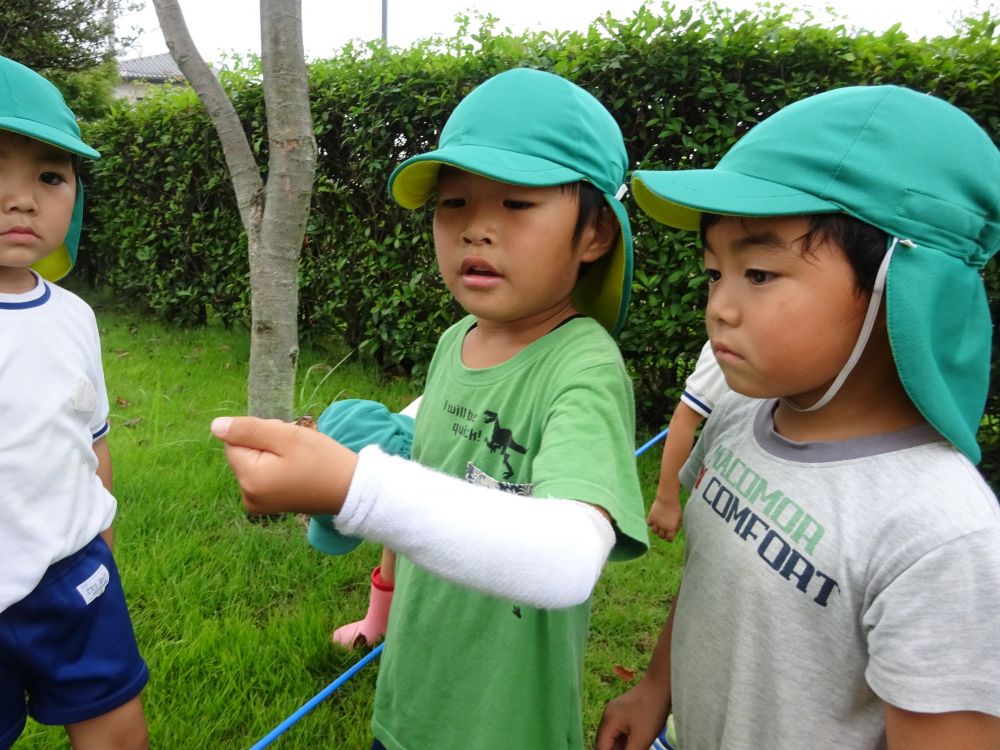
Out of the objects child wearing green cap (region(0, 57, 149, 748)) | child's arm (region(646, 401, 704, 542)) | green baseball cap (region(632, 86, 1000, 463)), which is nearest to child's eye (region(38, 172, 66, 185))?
child wearing green cap (region(0, 57, 149, 748))

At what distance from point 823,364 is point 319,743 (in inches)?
72.6

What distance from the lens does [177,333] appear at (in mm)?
6828

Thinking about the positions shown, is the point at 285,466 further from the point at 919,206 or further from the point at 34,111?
the point at 34,111

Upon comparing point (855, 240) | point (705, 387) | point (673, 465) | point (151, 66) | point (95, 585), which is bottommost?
point (151, 66)

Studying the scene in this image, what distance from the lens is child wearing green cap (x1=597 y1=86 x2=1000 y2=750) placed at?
2.78ft

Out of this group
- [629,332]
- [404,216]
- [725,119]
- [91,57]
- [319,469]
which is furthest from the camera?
[91,57]

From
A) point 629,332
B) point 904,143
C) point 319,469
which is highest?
point 904,143

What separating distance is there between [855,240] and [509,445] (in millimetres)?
642

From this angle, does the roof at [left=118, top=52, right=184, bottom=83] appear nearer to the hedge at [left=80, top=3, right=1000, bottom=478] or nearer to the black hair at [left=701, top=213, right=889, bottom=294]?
the hedge at [left=80, top=3, right=1000, bottom=478]

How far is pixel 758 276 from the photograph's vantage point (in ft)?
3.21

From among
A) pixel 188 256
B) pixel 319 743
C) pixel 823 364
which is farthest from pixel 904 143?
pixel 188 256

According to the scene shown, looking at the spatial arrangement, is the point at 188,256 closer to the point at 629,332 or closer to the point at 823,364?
the point at 629,332

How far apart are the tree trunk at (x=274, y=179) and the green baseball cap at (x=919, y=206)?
2.24m

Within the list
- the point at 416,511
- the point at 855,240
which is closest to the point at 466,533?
the point at 416,511
